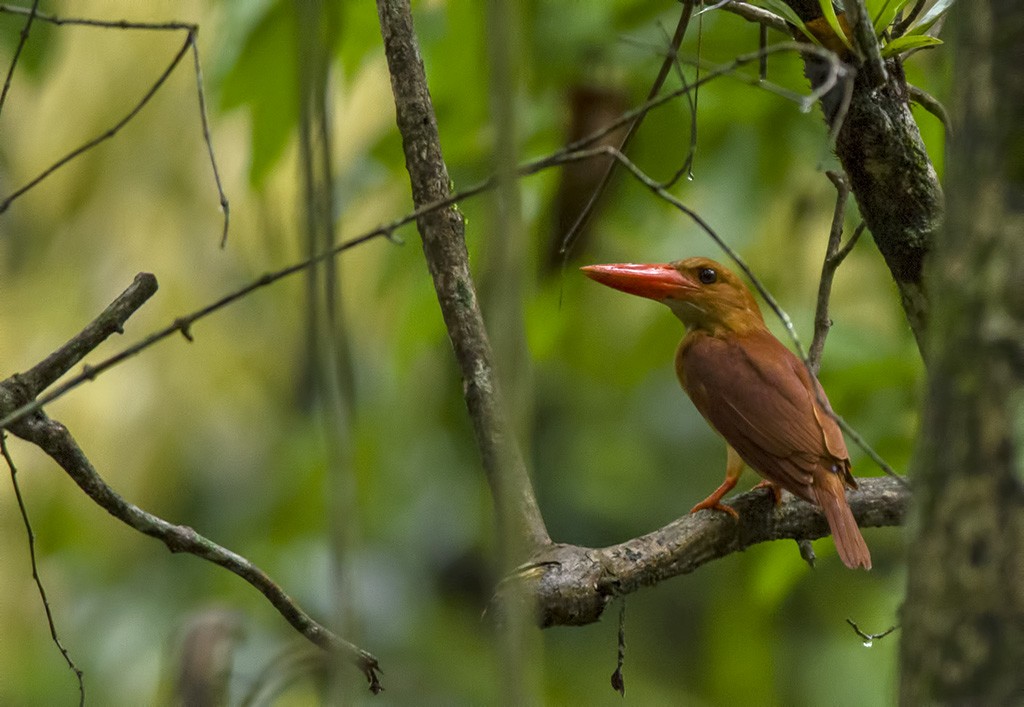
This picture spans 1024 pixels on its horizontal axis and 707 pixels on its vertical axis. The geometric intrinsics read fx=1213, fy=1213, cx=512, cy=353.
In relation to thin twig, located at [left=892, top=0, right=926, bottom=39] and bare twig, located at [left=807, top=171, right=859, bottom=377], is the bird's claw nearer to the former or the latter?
bare twig, located at [left=807, top=171, right=859, bottom=377]

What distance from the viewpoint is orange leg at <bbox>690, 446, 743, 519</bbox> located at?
168 centimetres

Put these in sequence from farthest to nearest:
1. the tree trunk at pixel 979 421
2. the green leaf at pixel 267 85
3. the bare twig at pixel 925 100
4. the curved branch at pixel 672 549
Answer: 1. the green leaf at pixel 267 85
2. the bare twig at pixel 925 100
3. the curved branch at pixel 672 549
4. the tree trunk at pixel 979 421

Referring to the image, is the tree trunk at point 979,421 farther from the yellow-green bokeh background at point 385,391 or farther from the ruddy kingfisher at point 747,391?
the yellow-green bokeh background at point 385,391

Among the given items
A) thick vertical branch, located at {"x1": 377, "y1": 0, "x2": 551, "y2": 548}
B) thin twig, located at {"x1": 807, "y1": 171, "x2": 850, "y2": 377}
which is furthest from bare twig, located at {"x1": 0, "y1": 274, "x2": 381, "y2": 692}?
thin twig, located at {"x1": 807, "y1": 171, "x2": 850, "y2": 377}

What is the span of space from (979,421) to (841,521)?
3.57 ft

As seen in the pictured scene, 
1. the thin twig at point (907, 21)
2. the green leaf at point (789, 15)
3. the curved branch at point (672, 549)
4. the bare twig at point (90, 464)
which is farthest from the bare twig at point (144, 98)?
the thin twig at point (907, 21)

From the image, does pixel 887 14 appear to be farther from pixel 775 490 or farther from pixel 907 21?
pixel 775 490

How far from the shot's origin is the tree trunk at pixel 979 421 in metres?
0.66

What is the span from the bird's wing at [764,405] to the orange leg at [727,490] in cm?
5

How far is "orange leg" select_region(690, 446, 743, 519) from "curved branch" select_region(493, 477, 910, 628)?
17mm

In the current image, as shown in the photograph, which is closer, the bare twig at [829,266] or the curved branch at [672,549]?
the curved branch at [672,549]

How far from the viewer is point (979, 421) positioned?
672 mm

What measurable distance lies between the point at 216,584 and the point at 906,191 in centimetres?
323

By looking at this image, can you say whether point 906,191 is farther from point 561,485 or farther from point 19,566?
point 19,566
